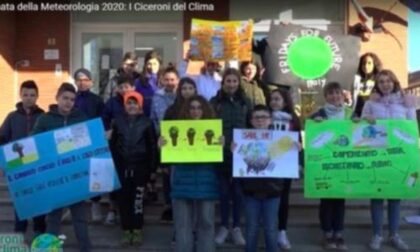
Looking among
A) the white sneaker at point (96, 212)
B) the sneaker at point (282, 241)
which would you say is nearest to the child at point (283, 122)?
the sneaker at point (282, 241)

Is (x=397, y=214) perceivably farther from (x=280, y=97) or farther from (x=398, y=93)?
(x=280, y=97)

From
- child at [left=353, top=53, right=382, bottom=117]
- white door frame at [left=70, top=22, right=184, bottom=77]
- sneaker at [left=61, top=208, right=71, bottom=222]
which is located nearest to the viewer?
sneaker at [left=61, top=208, right=71, bottom=222]

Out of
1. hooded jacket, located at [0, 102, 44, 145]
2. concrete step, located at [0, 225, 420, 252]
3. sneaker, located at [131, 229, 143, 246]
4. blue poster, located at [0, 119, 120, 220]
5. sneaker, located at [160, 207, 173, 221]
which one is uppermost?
hooded jacket, located at [0, 102, 44, 145]

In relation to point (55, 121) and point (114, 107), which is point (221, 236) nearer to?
point (114, 107)

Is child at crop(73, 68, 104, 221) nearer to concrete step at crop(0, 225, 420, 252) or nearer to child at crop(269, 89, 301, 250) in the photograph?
concrete step at crop(0, 225, 420, 252)

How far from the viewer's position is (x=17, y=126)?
22.5ft

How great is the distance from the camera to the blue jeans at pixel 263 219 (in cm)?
613

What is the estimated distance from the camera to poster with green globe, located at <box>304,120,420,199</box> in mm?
6656

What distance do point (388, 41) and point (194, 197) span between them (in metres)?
6.62

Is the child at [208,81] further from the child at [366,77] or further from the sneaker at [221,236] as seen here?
the child at [366,77]

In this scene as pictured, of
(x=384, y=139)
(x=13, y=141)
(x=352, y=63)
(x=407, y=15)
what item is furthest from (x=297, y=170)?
(x=407, y=15)

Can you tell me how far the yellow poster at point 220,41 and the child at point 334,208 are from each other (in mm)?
1425

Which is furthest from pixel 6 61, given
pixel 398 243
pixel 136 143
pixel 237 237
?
pixel 398 243

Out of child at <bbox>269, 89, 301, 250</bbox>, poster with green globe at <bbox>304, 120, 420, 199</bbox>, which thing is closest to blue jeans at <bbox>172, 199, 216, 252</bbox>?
child at <bbox>269, 89, 301, 250</bbox>
